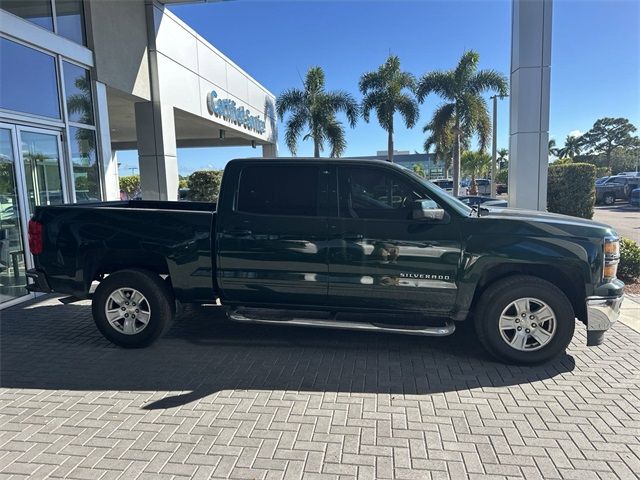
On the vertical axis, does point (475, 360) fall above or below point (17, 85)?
below

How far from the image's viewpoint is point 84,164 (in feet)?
29.2

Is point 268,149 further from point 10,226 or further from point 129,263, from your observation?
point 129,263

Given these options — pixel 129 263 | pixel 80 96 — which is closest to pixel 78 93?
pixel 80 96

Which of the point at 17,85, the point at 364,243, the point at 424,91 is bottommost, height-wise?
the point at 364,243

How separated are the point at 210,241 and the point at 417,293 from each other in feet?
7.05

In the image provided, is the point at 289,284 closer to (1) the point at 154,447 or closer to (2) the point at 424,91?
(1) the point at 154,447

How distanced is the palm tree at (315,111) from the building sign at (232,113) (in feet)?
12.2

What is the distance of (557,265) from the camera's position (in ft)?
14.3

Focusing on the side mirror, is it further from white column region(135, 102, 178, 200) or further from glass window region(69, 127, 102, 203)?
white column region(135, 102, 178, 200)

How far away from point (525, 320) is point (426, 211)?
139cm

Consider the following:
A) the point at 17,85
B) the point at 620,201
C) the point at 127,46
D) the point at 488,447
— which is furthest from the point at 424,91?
the point at 488,447

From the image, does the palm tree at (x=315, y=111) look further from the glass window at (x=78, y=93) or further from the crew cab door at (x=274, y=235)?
the crew cab door at (x=274, y=235)

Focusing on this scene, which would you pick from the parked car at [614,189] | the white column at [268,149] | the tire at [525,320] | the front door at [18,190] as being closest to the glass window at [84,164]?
the front door at [18,190]

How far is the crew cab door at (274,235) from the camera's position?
466 cm
